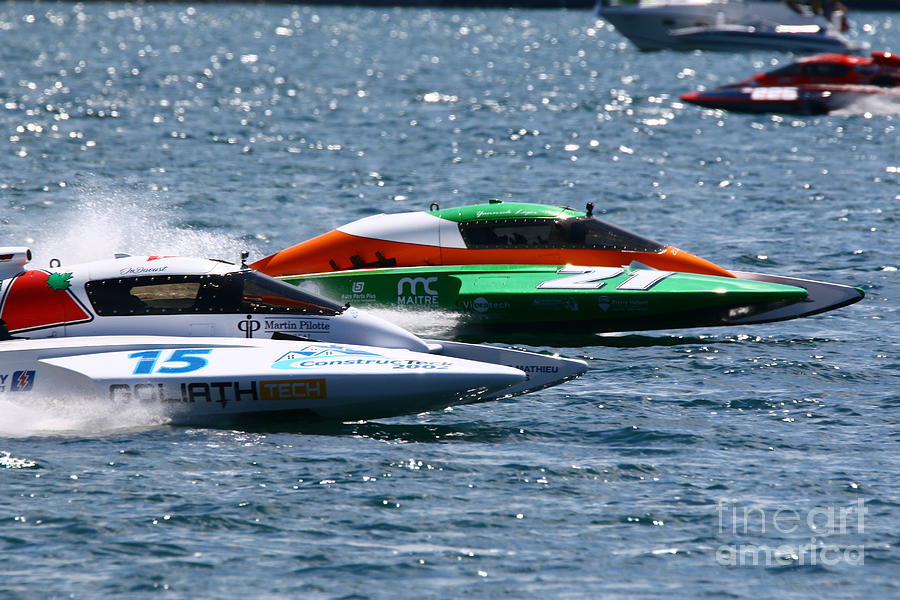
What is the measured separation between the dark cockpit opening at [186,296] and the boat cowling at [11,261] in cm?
95

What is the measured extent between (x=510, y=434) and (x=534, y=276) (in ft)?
15.0

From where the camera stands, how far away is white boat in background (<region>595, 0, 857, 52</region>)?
62.2 meters

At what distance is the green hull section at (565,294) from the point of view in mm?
16094

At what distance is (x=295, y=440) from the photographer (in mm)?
12172

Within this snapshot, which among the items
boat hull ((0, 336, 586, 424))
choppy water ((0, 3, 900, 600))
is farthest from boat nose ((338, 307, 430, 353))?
choppy water ((0, 3, 900, 600))

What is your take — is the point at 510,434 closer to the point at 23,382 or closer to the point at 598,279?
the point at 598,279

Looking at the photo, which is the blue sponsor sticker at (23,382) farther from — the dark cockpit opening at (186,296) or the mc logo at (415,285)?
the mc logo at (415,285)

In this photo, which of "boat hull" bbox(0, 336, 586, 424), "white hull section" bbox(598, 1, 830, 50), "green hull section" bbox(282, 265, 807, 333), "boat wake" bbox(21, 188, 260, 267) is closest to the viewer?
"boat hull" bbox(0, 336, 586, 424)

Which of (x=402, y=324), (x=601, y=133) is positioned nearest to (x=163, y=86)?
(x=601, y=133)

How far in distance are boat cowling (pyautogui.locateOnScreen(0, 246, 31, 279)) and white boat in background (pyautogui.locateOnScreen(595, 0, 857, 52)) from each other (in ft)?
176

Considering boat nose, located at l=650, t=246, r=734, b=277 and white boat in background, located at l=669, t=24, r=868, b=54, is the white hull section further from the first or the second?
boat nose, located at l=650, t=246, r=734, b=277

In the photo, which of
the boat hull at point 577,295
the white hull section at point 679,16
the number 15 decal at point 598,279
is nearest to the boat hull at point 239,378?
the boat hull at point 577,295

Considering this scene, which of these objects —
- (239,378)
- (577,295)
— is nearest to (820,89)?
(577,295)

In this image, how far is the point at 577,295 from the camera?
16.2 metres
